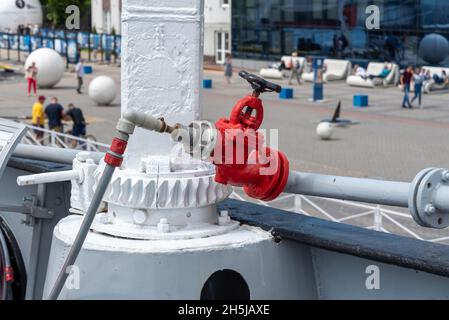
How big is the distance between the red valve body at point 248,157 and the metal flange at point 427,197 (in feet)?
3.05

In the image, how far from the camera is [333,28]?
40.2 metres

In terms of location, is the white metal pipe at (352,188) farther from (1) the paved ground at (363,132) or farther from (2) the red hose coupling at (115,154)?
(1) the paved ground at (363,132)

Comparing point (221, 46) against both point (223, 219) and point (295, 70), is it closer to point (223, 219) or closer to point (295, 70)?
point (295, 70)

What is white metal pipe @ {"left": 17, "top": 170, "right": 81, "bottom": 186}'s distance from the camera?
4.94 m

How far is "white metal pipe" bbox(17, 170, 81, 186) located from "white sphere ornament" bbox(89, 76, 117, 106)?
2393cm

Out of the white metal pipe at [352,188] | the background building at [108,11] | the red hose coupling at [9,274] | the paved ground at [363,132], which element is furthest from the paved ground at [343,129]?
the white metal pipe at [352,188]

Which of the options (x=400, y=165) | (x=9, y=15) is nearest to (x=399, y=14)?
(x=400, y=165)

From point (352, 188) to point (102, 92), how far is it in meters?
25.2

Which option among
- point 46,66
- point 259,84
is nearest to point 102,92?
point 46,66

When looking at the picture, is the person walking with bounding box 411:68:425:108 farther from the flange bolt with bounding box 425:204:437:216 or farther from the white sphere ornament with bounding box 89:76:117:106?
the flange bolt with bounding box 425:204:437:216

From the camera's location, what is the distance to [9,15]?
59.1 meters

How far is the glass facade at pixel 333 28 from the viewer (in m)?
36.2

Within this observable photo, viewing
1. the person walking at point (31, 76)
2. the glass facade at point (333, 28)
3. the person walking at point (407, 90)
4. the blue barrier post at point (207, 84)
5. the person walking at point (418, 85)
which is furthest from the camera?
the glass facade at point (333, 28)

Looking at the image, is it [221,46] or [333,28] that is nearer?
[333,28]
